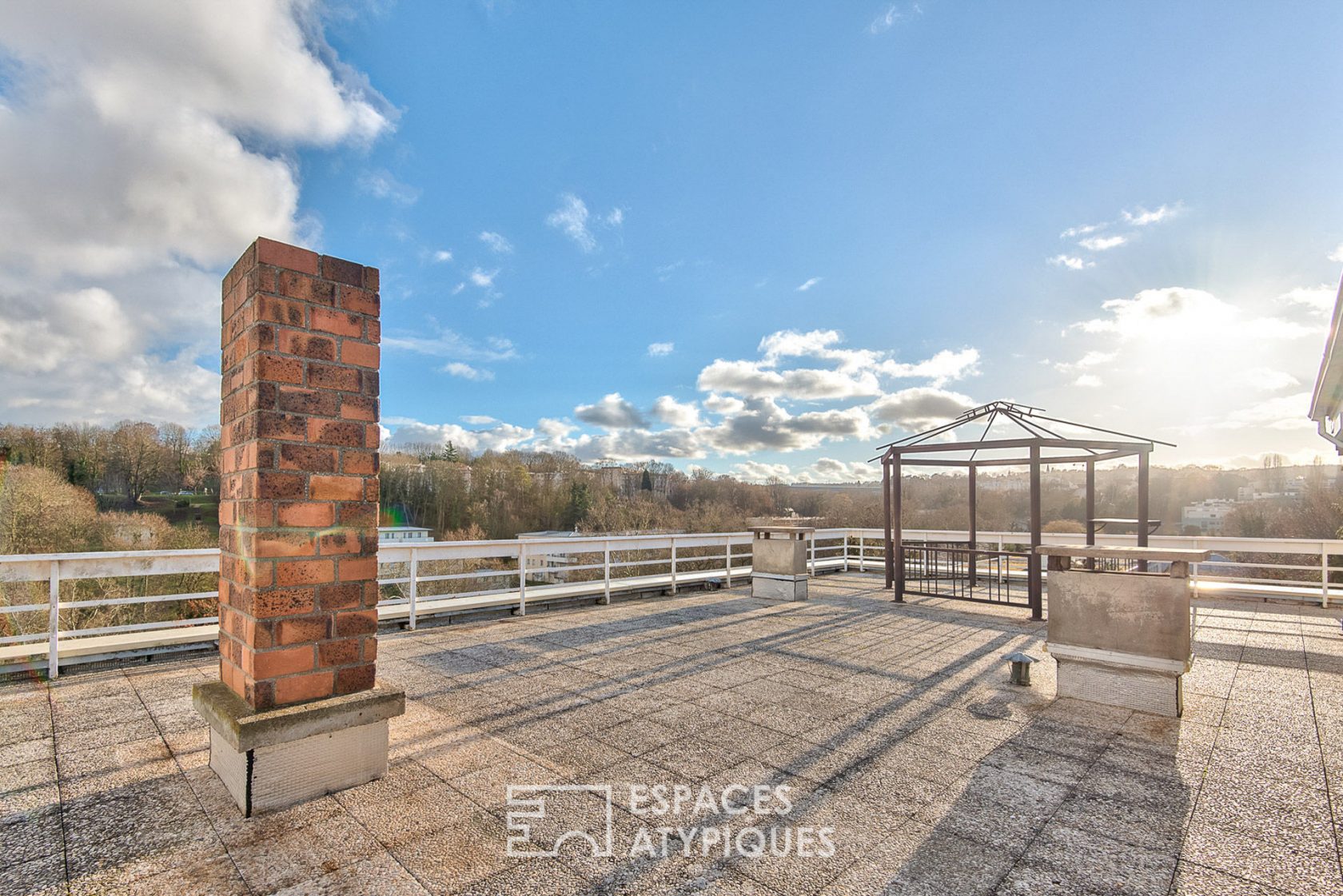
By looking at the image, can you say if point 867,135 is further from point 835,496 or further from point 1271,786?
point 835,496

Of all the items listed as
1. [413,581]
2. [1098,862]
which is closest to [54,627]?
[413,581]

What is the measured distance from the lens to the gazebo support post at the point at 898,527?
6773 mm

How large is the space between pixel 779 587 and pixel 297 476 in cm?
602

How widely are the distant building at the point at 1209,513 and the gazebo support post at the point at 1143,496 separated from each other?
20071 mm

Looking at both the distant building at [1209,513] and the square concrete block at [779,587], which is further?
the distant building at [1209,513]

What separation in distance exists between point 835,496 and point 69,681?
28.1m

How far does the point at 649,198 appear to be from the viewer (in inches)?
326

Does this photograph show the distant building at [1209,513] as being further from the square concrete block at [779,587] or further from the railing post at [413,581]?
the railing post at [413,581]

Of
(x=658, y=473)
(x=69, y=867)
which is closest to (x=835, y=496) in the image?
(x=658, y=473)

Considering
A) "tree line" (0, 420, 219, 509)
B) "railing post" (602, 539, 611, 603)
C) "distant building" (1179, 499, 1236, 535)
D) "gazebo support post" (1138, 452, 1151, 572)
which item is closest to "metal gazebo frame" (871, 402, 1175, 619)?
"gazebo support post" (1138, 452, 1151, 572)

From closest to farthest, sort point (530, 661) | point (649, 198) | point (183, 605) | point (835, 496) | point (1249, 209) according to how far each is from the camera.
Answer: point (530, 661) < point (1249, 209) < point (649, 198) < point (183, 605) < point (835, 496)

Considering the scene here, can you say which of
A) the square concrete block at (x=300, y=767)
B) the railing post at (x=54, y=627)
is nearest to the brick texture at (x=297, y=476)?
the square concrete block at (x=300, y=767)

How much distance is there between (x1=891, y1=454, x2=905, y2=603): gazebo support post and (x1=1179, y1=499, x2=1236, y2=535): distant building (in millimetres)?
21019

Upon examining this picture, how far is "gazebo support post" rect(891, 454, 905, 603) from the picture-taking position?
6773 millimetres
